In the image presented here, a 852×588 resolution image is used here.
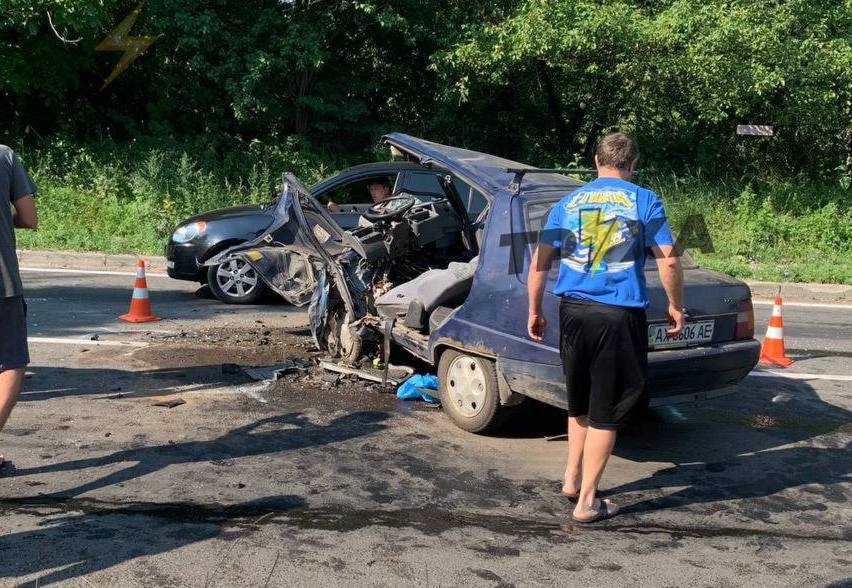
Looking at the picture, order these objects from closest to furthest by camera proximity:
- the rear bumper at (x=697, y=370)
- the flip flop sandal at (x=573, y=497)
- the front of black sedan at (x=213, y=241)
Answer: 1. the flip flop sandal at (x=573, y=497)
2. the rear bumper at (x=697, y=370)
3. the front of black sedan at (x=213, y=241)

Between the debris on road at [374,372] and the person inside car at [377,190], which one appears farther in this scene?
the person inside car at [377,190]

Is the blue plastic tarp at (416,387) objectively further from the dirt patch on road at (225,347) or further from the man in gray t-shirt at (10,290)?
the man in gray t-shirt at (10,290)

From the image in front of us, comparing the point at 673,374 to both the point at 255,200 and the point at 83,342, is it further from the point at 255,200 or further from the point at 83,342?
the point at 255,200

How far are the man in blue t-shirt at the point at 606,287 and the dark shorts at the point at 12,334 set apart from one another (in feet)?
8.60

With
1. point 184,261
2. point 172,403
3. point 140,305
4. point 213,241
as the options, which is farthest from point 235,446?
point 184,261

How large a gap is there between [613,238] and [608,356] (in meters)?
0.55

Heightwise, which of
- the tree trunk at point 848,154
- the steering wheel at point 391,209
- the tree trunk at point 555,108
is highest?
the tree trunk at point 555,108

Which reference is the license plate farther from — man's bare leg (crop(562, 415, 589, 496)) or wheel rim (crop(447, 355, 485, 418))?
wheel rim (crop(447, 355, 485, 418))

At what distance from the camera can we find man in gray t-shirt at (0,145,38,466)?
4.70 m

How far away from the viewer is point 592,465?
4496 mm

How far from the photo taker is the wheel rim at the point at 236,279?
400 inches

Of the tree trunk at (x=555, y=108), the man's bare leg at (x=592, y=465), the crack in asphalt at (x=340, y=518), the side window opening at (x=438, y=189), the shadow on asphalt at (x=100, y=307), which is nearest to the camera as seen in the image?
the crack in asphalt at (x=340, y=518)

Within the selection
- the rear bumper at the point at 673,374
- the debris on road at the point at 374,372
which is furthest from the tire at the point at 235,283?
the rear bumper at the point at 673,374

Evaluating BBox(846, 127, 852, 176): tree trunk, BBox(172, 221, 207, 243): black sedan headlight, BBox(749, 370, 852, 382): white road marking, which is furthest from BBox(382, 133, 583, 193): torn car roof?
BBox(846, 127, 852, 176): tree trunk
